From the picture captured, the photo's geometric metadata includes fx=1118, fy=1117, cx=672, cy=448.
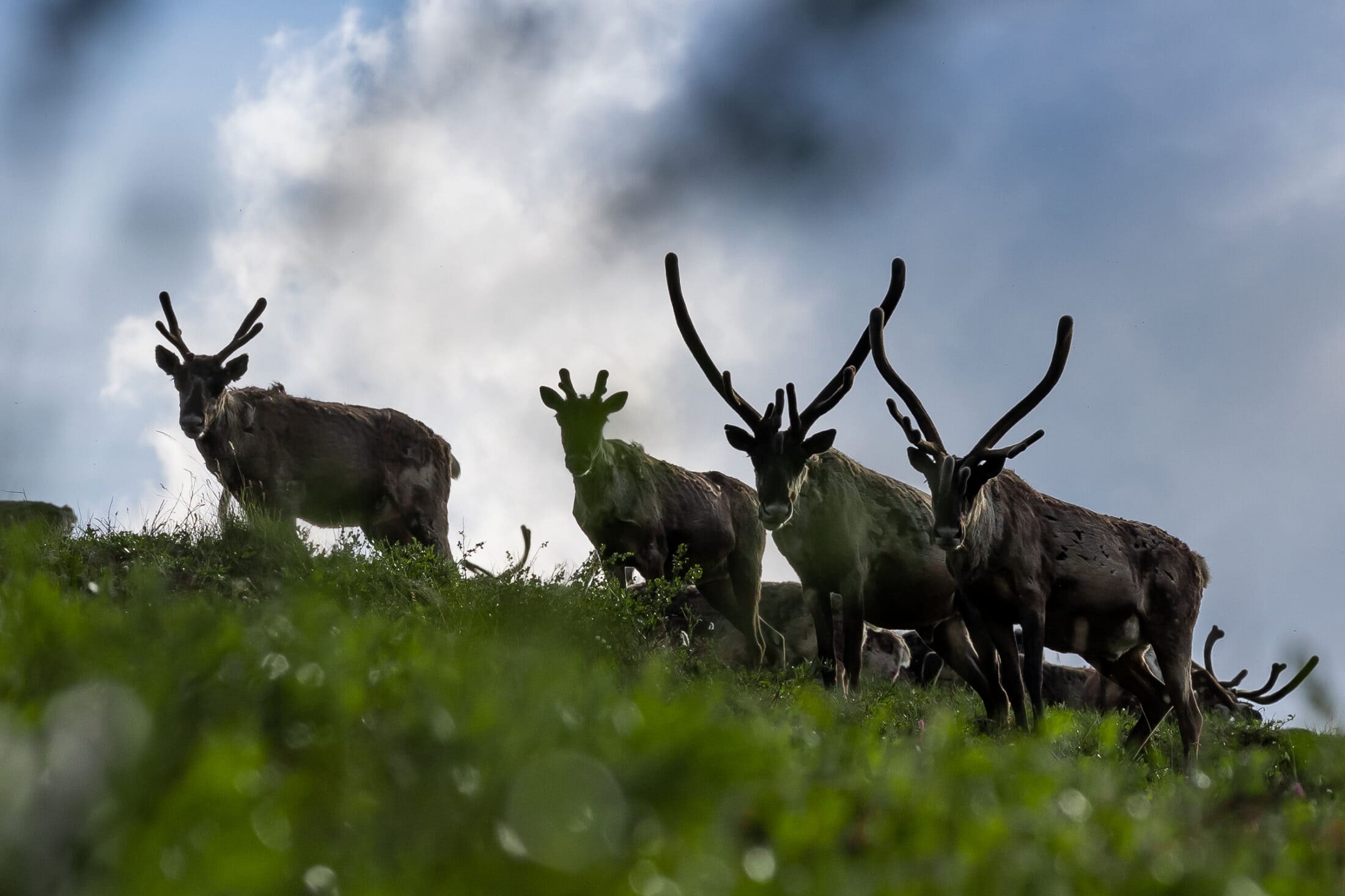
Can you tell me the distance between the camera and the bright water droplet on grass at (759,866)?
4.66 feet

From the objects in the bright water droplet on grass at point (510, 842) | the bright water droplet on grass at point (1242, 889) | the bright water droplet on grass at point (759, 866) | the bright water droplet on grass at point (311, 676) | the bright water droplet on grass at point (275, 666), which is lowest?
the bright water droplet on grass at point (1242, 889)

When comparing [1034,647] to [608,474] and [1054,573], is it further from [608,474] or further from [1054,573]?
[608,474]

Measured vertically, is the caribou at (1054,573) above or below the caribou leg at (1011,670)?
above

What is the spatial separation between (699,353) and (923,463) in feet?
10.0

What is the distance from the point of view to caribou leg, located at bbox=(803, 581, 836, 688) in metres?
9.20

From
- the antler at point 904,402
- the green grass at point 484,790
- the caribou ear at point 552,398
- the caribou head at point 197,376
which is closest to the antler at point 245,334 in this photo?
the caribou head at point 197,376

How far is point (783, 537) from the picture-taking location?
9.76 m

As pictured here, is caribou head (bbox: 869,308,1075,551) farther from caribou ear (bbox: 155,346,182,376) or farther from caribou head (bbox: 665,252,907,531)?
caribou ear (bbox: 155,346,182,376)

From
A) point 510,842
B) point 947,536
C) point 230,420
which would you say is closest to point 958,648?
point 947,536

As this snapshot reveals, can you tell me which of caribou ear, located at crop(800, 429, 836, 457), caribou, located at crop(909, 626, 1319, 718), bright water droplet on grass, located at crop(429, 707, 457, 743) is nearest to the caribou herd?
caribou ear, located at crop(800, 429, 836, 457)

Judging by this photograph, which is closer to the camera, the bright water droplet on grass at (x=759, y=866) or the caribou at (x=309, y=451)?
the bright water droplet on grass at (x=759, y=866)

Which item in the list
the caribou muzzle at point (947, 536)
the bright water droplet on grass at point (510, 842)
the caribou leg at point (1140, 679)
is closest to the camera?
the bright water droplet on grass at point (510, 842)

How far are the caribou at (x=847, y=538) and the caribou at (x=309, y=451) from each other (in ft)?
13.5

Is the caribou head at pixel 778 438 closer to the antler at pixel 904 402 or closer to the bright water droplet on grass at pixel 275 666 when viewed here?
the antler at pixel 904 402
